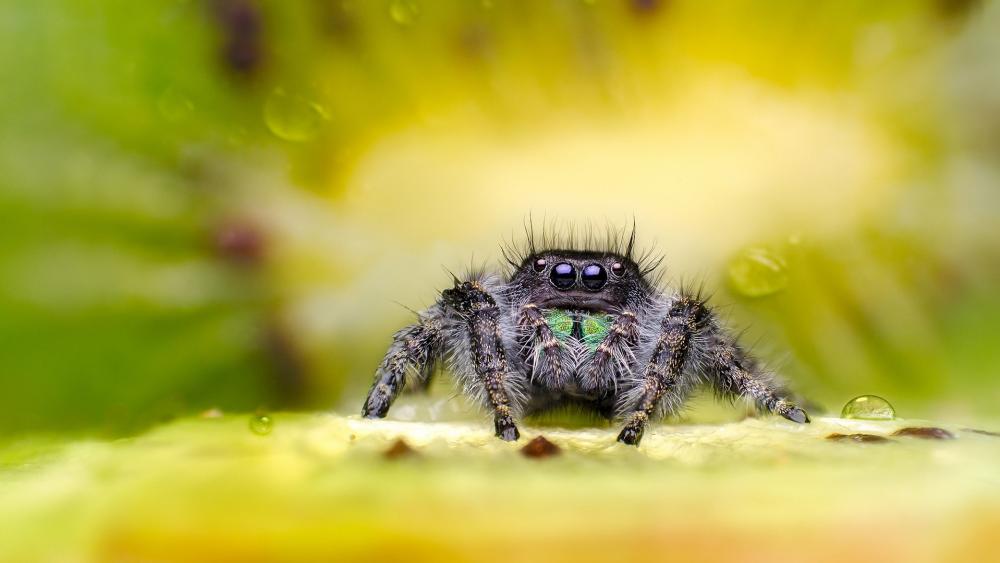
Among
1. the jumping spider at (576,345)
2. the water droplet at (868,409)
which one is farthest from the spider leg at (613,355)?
the water droplet at (868,409)

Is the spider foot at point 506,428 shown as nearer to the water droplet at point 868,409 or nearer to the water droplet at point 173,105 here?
the water droplet at point 868,409

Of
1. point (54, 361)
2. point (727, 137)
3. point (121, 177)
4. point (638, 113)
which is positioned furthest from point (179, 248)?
point (727, 137)

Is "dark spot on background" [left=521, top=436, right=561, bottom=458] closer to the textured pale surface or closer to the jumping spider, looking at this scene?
the textured pale surface

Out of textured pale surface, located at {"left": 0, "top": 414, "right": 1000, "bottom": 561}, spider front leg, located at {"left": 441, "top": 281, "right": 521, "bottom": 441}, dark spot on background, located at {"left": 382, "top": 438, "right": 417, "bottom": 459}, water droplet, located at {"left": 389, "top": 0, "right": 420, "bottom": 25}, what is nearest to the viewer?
textured pale surface, located at {"left": 0, "top": 414, "right": 1000, "bottom": 561}

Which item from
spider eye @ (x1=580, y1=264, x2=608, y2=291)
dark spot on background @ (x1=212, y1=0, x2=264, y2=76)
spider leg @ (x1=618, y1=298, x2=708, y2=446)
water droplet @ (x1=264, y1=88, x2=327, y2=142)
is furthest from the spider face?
dark spot on background @ (x1=212, y1=0, x2=264, y2=76)

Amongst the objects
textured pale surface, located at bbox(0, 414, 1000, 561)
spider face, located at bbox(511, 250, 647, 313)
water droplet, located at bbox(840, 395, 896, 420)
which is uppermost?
spider face, located at bbox(511, 250, 647, 313)

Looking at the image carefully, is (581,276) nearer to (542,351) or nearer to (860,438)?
(542,351)

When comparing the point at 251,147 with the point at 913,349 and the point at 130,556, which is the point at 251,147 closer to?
the point at 130,556
